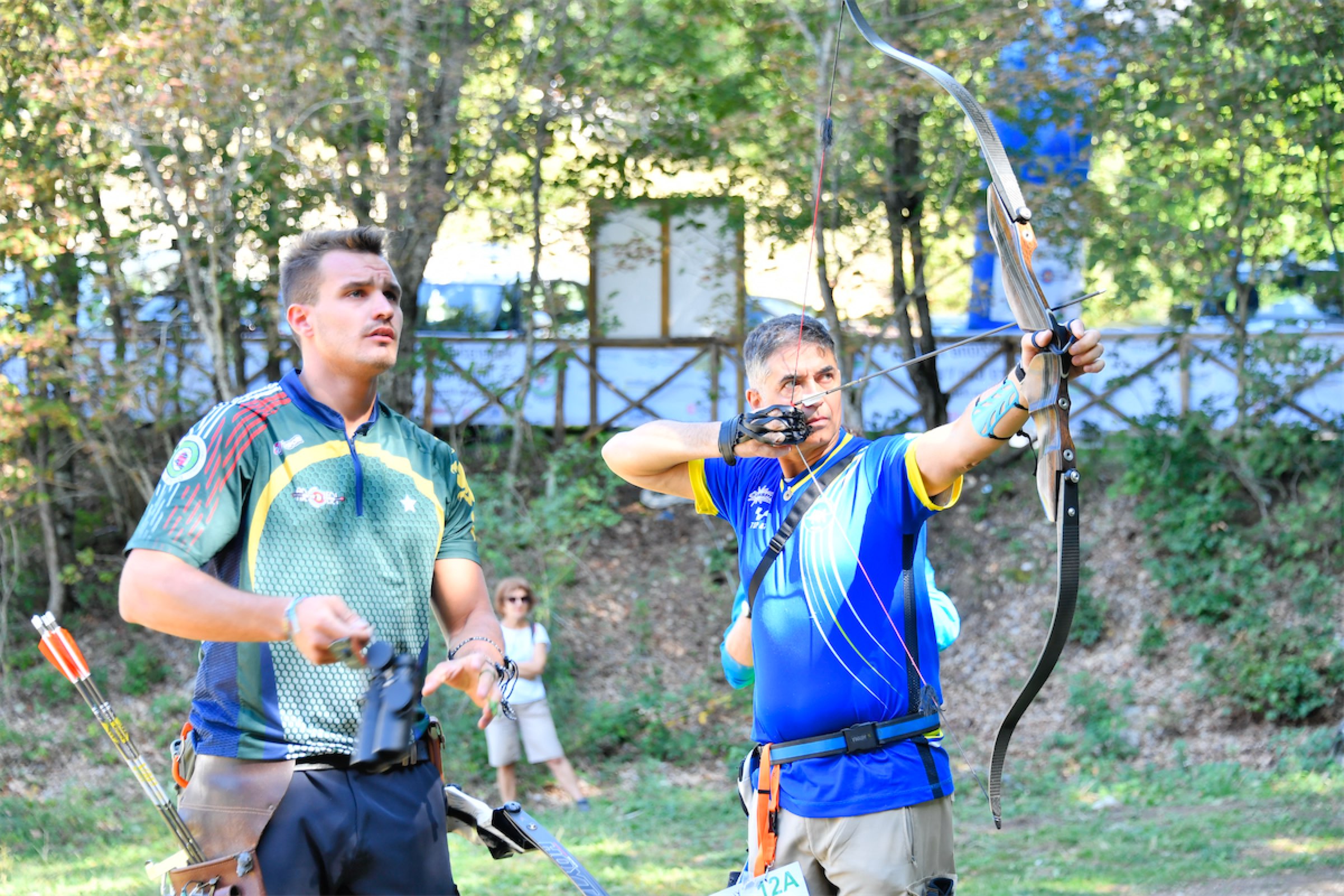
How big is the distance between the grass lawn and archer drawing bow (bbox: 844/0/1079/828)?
10.2ft

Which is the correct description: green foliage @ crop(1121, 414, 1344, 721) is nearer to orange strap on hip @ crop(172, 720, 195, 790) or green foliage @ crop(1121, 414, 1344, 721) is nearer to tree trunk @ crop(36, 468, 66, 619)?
orange strap on hip @ crop(172, 720, 195, 790)

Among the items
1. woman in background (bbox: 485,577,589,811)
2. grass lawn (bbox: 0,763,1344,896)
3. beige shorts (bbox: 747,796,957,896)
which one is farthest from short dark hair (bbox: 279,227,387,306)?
woman in background (bbox: 485,577,589,811)

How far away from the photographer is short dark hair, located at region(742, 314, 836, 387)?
2783 millimetres

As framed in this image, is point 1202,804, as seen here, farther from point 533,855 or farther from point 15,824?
point 15,824

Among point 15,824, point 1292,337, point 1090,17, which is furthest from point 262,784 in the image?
point 1292,337

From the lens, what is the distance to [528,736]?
7098mm

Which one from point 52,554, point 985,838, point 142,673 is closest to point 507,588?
point 985,838

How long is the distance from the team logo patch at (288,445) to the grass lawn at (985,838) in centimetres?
342

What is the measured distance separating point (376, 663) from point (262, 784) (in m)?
0.45

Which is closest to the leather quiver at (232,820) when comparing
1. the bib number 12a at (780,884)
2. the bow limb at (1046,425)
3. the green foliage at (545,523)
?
the bib number 12a at (780,884)

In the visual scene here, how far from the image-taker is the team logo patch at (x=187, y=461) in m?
2.17

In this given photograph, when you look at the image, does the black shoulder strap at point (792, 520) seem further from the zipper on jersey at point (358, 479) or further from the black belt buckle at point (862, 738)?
the zipper on jersey at point (358, 479)

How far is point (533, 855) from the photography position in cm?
591

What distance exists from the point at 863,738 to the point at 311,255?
143 cm
